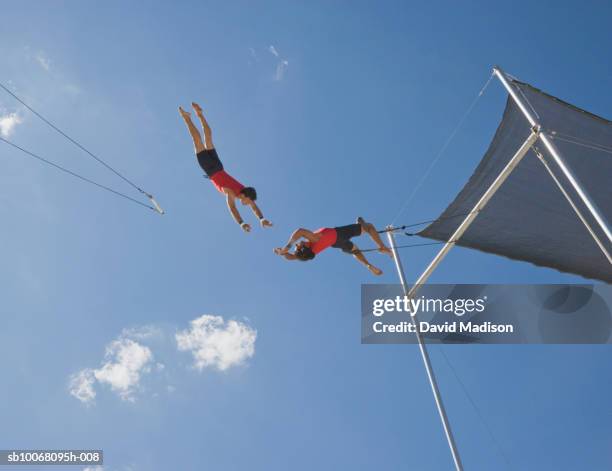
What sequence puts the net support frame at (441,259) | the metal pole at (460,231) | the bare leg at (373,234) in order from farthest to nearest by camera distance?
the bare leg at (373,234) → the metal pole at (460,231) → the net support frame at (441,259)

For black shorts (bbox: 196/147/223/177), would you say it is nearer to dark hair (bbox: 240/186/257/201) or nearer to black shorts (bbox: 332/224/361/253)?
dark hair (bbox: 240/186/257/201)

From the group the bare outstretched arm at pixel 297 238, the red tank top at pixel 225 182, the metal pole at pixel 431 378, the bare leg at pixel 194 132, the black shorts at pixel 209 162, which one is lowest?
the metal pole at pixel 431 378

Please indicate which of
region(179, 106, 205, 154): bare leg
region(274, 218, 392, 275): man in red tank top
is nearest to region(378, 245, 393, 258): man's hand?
region(274, 218, 392, 275): man in red tank top

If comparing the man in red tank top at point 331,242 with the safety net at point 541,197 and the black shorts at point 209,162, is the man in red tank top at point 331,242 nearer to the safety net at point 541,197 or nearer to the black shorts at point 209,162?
the safety net at point 541,197

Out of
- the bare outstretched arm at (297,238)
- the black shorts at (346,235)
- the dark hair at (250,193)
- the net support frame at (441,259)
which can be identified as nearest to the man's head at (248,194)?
the dark hair at (250,193)

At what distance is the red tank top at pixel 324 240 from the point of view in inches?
262

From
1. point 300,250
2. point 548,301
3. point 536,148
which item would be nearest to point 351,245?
point 300,250

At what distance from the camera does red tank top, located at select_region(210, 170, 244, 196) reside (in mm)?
6504

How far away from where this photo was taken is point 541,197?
21.7ft

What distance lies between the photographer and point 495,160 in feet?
20.8

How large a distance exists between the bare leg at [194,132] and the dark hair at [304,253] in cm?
189

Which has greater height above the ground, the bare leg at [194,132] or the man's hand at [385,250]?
the bare leg at [194,132]

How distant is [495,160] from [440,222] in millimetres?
1113

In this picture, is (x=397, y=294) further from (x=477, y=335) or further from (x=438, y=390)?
(x=438, y=390)
